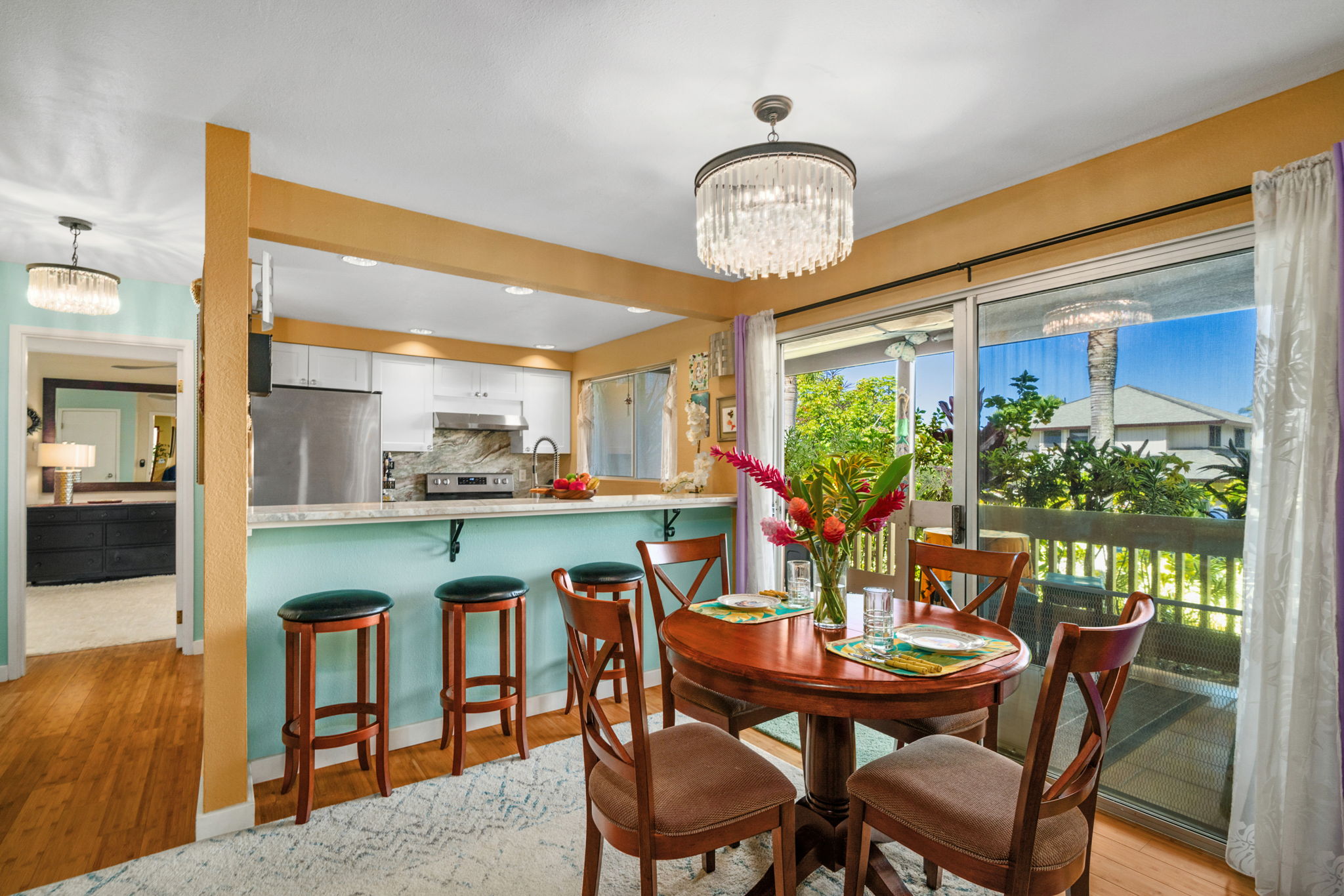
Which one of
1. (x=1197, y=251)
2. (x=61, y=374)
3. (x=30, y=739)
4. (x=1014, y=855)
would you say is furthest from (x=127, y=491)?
(x=1197, y=251)

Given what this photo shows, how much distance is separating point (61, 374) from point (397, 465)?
3.79 metres

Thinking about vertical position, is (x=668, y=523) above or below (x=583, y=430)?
below

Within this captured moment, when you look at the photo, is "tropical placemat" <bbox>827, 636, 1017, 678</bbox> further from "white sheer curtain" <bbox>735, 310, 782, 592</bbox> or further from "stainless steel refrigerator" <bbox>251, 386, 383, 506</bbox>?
"stainless steel refrigerator" <bbox>251, 386, 383, 506</bbox>

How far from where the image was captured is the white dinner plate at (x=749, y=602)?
1.97m

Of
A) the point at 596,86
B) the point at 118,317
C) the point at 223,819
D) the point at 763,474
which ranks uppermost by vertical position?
the point at 596,86

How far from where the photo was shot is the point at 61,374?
6.33 metres

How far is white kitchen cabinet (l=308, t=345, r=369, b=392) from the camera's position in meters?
5.12

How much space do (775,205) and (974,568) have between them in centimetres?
140

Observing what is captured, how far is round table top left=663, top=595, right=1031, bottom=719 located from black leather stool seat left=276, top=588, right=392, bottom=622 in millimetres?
1258

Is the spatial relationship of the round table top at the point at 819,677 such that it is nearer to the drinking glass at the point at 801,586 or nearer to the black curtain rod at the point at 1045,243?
the drinking glass at the point at 801,586

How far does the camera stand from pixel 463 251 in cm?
307

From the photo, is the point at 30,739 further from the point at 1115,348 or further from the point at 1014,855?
the point at 1115,348

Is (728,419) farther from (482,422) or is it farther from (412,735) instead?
(482,422)

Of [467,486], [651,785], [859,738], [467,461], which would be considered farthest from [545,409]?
[651,785]
